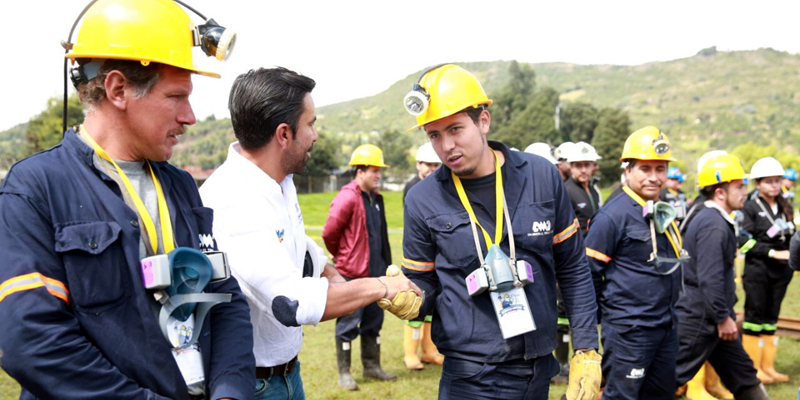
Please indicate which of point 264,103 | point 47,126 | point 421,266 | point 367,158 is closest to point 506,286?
point 421,266

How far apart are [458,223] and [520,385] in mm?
924

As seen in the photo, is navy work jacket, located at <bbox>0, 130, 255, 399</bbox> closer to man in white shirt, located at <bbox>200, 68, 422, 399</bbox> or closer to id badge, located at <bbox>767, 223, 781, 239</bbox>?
man in white shirt, located at <bbox>200, 68, 422, 399</bbox>

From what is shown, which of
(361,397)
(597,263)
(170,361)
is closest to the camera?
(170,361)

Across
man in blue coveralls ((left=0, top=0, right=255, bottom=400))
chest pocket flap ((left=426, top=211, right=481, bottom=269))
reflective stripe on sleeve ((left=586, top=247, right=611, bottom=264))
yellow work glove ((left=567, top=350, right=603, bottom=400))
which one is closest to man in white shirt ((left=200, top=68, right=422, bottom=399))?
man in blue coveralls ((left=0, top=0, right=255, bottom=400))

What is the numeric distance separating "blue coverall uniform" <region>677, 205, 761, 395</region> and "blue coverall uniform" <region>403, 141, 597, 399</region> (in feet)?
9.39

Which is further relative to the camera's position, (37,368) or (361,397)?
(361,397)

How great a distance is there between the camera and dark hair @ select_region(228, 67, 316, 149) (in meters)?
2.83

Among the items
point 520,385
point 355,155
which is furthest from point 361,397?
point 520,385

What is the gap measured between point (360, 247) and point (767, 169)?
5.23 meters

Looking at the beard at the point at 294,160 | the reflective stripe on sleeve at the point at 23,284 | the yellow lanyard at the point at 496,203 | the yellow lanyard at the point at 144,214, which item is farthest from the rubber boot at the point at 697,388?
the reflective stripe on sleeve at the point at 23,284

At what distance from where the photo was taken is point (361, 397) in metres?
7.02

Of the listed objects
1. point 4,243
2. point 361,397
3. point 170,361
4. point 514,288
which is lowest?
point 361,397

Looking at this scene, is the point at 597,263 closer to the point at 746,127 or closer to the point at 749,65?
the point at 746,127

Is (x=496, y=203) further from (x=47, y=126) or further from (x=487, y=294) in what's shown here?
(x=47, y=126)
